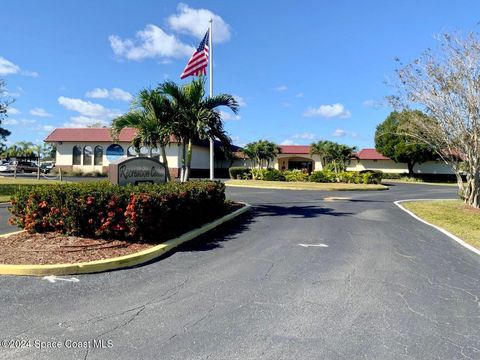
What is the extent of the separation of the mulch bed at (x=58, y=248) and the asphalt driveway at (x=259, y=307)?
61 cm

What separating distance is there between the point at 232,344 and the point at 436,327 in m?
2.25

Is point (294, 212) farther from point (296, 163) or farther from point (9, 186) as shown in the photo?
point (296, 163)

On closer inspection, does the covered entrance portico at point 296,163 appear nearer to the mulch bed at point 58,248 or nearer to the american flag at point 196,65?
the american flag at point 196,65

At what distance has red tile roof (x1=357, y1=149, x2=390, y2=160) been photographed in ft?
171

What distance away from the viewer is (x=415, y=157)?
4566cm

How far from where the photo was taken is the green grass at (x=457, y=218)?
33.8ft

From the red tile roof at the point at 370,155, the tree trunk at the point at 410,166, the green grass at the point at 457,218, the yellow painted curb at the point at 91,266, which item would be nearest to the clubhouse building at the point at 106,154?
the red tile roof at the point at 370,155

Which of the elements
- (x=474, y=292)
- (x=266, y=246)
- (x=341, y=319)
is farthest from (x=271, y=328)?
(x=266, y=246)

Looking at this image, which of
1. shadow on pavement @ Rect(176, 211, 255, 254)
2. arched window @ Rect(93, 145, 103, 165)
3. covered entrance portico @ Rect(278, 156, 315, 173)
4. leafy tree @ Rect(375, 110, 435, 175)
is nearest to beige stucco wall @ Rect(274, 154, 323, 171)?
covered entrance portico @ Rect(278, 156, 315, 173)

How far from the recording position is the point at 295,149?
5512 centimetres

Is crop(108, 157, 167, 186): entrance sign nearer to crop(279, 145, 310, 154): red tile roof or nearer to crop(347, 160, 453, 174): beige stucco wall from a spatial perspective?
crop(279, 145, 310, 154): red tile roof

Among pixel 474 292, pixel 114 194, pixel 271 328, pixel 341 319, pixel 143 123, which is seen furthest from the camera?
pixel 143 123

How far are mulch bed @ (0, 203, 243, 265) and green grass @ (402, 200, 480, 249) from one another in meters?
7.63

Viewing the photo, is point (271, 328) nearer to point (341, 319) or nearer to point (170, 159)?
point (341, 319)
